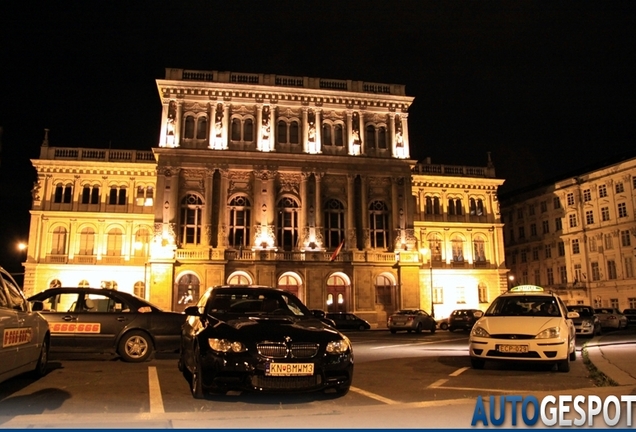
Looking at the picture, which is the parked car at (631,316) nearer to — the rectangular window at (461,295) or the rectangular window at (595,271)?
the rectangular window at (595,271)

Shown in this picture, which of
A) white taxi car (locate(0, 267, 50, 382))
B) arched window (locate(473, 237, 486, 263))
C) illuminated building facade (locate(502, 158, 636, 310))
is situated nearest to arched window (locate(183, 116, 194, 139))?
arched window (locate(473, 237, 486, 263))

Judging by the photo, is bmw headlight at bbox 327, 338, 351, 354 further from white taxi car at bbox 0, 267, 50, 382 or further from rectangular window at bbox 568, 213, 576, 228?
rectangular window at bbox 568, 213, 576, 228

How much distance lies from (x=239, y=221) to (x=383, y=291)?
1296 cm

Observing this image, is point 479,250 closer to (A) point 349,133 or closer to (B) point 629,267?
(B) point 629,267

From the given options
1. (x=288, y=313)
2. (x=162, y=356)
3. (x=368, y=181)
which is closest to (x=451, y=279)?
(x=368, y=181)

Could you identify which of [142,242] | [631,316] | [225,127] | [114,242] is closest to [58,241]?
[114,242]

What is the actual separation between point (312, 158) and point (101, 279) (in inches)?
819

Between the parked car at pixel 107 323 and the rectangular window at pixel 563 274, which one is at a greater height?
the rectangular window at pixel 563 274

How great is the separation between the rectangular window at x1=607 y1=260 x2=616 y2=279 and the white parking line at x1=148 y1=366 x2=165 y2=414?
55.0 m

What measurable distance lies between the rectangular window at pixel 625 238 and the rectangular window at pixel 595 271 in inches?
163

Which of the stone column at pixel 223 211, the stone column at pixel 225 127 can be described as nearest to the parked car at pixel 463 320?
the stone column at pixel 223 211

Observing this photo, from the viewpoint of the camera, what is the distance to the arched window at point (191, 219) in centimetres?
4334

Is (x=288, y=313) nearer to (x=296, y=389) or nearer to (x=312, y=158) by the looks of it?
(x=296, y=389)

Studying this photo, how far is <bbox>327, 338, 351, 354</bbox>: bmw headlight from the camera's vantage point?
7.53 m
